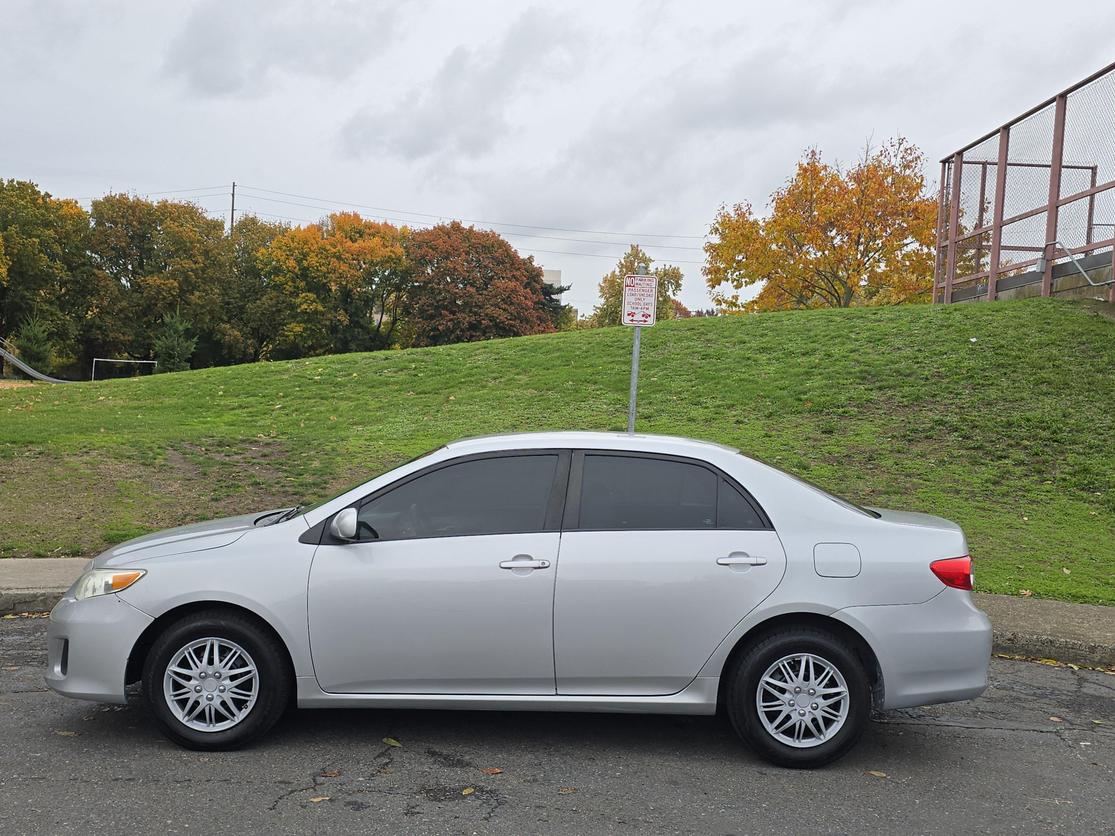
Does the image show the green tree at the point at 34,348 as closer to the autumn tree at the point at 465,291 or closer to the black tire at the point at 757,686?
the autumn tree at the point at 465,291

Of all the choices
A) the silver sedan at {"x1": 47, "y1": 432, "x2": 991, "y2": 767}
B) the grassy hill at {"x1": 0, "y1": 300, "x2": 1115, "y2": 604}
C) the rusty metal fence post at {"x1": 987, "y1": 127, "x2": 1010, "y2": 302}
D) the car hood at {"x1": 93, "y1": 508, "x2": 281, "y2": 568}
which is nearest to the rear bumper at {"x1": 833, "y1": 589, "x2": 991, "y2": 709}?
the silver sedan at {"x1": 47, "y1": 432, "x2": 991, "y2": 767}

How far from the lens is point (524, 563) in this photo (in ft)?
14.9

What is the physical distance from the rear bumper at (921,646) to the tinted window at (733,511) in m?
0.58

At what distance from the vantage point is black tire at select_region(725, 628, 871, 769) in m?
4.49

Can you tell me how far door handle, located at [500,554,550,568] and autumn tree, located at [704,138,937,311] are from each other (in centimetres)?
3269

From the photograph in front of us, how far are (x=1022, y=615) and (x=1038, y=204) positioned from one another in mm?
14037

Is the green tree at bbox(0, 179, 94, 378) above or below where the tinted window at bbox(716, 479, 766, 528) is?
above

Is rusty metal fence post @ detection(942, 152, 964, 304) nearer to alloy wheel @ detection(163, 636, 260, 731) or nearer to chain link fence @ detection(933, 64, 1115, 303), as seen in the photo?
chain link fence @ detection(933, 64, 1115, 303)

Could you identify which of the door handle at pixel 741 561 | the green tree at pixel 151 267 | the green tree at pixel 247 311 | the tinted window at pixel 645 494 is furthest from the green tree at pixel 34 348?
the door handle at pixel 741 561

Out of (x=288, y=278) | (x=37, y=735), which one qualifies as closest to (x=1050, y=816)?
(x=37, y=735)

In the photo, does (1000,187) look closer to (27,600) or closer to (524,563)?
(524,563)

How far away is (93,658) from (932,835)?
3.79 metres

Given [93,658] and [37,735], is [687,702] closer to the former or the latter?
[93,658]

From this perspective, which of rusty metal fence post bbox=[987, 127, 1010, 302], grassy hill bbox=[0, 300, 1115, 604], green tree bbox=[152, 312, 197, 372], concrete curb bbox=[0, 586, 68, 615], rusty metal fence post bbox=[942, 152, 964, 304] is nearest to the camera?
concrete curb bbox=[0, 586, 68, 615]
